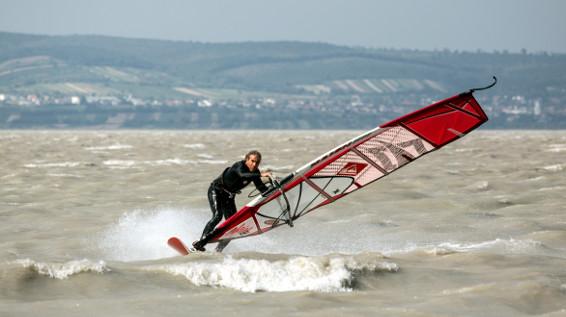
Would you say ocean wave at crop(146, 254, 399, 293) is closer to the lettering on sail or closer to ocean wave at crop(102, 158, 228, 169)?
the lettering on sail

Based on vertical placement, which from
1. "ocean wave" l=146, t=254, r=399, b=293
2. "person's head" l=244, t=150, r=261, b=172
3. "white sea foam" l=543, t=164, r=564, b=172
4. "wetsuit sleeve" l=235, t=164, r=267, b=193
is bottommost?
"white sea foam" l=543, t=164, r=564, b=172

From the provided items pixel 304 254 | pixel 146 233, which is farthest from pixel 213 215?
pixel 146 233

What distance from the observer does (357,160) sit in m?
12.2

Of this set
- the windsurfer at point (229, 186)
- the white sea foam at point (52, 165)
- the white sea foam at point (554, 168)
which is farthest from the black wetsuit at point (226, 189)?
the white sea foam at point (52, 165)

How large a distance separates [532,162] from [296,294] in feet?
70.6

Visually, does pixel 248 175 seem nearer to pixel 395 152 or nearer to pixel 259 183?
pixel 259 183

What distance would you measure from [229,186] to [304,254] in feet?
4.09

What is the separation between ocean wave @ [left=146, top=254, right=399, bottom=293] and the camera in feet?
29.9

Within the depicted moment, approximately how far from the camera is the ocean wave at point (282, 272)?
358 inches

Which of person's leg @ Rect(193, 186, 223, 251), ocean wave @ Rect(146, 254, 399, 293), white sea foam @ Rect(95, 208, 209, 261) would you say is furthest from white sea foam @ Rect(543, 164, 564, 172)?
ocean wave @ Rect(146, 254, 399, 293)

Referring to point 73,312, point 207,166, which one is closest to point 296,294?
point 73,312

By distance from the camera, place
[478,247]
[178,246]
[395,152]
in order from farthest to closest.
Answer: [395,152] < [478,247] < [178,246]

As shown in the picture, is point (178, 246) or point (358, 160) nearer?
point (178, 246)

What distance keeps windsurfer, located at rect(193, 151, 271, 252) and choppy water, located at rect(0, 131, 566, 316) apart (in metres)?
0.64
